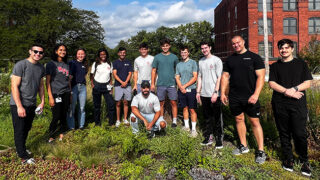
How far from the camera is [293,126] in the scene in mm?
3539

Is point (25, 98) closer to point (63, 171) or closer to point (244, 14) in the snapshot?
point (63, 171)

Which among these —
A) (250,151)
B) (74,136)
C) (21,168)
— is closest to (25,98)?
(21,168)

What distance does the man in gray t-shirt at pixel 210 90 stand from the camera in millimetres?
4410

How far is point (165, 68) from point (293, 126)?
282cm

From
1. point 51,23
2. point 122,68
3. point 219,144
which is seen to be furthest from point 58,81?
point 51,23

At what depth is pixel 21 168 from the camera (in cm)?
371

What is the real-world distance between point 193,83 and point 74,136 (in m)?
2.81

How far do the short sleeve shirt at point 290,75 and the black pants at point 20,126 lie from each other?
4.08 m

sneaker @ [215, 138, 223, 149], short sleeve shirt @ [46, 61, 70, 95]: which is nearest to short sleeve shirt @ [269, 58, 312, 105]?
sneaker @ [215, 138, 223, 149]

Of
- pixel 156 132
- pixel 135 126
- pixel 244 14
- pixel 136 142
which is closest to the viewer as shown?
pixel 136 142

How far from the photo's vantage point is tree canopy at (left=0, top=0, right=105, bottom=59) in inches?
1412

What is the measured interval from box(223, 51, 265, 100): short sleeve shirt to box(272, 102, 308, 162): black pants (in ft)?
1.64

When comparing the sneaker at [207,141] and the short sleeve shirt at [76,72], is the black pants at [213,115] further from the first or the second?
the short sleeve shirt at [76,72]

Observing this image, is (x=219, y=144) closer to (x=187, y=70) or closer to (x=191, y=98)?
(x=191, y=98)
